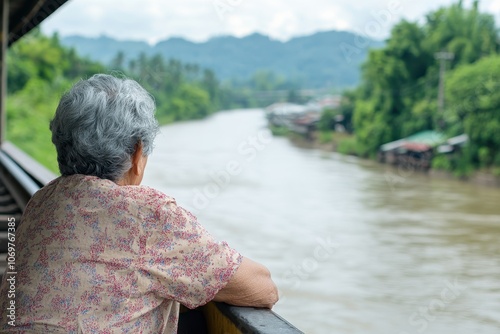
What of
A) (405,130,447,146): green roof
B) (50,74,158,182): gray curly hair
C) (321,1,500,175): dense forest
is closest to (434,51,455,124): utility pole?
(321,1,500,175): dense forest

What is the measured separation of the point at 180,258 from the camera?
0.92 metres

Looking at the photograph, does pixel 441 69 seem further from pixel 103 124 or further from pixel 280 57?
pixel 280 57

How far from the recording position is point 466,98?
24.1 metres

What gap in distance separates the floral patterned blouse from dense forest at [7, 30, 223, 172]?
0.68ft

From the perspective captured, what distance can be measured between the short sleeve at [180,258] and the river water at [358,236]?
6.76 m

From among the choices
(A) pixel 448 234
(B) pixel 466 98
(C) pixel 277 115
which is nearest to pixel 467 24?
(B) pixel 466 98

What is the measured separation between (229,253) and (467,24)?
99.3 feet

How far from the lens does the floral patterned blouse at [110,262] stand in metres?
0.89

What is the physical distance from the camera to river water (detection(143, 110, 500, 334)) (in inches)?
647

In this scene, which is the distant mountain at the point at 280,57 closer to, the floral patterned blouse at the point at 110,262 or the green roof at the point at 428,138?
the green roof at the point at 428,138

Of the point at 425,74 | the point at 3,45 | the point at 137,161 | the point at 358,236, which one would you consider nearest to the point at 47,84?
the point at 358,236

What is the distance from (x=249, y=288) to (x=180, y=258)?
0.12m

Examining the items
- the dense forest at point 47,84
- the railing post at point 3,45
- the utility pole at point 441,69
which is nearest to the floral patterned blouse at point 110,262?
the dense forest at point 47,84

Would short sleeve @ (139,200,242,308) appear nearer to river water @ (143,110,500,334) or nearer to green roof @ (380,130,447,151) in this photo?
river water @ (143,110,500,334)
